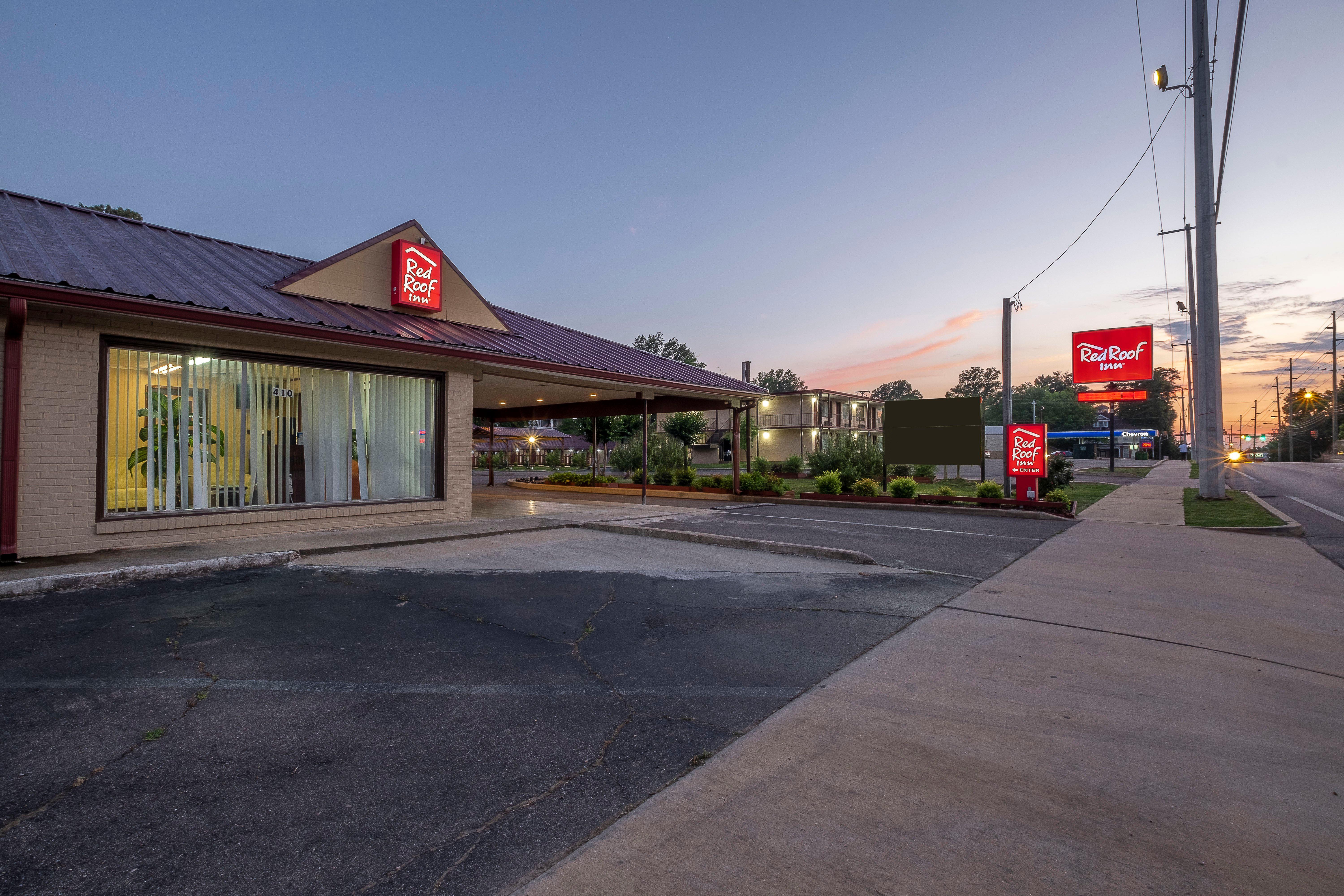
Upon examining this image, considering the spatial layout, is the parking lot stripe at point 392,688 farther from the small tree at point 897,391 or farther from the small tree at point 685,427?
the small tree at point 897,391

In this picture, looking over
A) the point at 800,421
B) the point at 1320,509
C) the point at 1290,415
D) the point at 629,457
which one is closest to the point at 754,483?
the point at 629,457

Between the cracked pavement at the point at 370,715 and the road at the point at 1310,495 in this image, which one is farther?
the road at the point at 1310,495

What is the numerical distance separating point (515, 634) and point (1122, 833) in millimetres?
4092

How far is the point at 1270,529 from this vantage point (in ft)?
38.4

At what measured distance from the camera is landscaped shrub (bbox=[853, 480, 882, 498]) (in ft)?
59.1

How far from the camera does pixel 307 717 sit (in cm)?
362

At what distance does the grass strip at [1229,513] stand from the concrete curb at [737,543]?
9.06 m

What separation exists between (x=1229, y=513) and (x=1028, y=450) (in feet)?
13.9

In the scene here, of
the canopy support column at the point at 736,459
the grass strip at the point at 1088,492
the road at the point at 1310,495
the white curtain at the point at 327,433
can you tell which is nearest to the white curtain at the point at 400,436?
the white curtain at the point at 327,433

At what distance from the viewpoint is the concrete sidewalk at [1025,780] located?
7.75 feet

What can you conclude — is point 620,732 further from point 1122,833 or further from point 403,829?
point 1122,833

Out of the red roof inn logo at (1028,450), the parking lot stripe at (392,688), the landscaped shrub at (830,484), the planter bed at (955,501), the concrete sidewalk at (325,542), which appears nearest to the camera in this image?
the parking lot stripe at (392,688)

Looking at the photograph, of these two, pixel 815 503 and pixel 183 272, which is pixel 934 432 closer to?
pixel 815 503

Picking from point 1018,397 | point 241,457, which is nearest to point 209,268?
point 241,457
